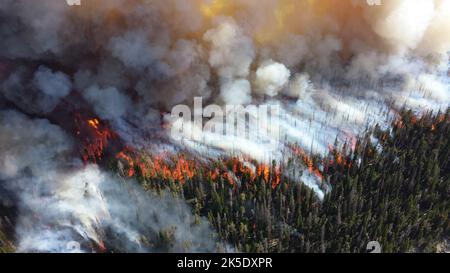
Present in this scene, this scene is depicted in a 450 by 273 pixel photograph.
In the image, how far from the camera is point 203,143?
193 ft

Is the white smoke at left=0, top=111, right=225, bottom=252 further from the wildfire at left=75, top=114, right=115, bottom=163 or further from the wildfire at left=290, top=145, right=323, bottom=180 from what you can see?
the wildfire at left=290, top=145, right=323, bottom=180

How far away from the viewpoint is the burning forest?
164 feet

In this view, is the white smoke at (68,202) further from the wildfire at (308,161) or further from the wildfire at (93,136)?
the wildfire at (308,161)

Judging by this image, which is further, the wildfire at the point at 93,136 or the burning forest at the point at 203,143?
the wildfire at the point at 93,136

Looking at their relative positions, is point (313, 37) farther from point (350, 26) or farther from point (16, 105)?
point (16, 105)

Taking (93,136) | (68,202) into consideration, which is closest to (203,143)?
(93,136)

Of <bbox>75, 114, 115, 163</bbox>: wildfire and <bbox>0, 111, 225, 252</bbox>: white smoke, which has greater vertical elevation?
<bbox>75, 114, 115, 163</bbox>: wildfire

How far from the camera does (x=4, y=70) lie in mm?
55562

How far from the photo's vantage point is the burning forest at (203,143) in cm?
4991

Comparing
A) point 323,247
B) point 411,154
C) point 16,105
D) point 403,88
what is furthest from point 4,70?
point 403,88

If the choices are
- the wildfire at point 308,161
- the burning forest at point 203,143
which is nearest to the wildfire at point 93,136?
the burning forest at point 203,143

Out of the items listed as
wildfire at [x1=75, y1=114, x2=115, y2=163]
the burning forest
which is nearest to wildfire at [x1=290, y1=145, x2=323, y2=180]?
the burning forest

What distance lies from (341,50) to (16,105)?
5017 centimetres

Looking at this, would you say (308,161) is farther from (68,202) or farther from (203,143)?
(68,202)
